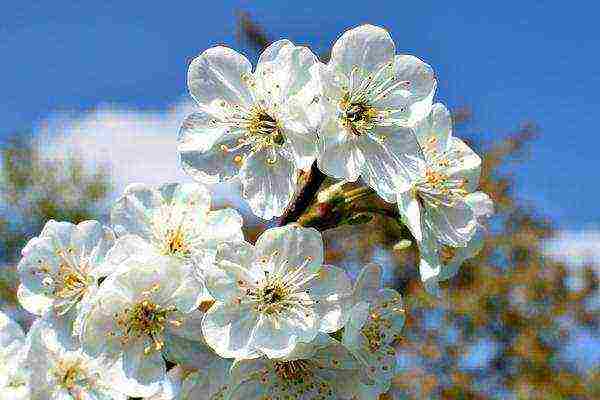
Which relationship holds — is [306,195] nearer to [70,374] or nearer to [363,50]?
[363,50]

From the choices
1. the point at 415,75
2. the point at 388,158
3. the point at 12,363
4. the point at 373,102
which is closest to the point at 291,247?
the point at 388,158

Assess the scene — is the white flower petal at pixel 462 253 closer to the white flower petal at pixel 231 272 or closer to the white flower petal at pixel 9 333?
the white flower petal at pixel 231 272

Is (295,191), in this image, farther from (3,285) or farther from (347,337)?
(3,285)

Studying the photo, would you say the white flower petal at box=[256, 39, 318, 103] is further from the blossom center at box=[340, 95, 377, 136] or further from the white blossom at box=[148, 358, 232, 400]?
the white blossom at box=[148, 358, 232, 400]

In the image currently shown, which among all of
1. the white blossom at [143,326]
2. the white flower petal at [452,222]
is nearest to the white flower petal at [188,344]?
the white blossom at [143,326]

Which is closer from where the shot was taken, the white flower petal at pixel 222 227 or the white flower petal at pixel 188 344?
the white flower petal at pixel 188 344

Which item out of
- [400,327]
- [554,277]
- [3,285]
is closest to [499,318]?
[554,277]
